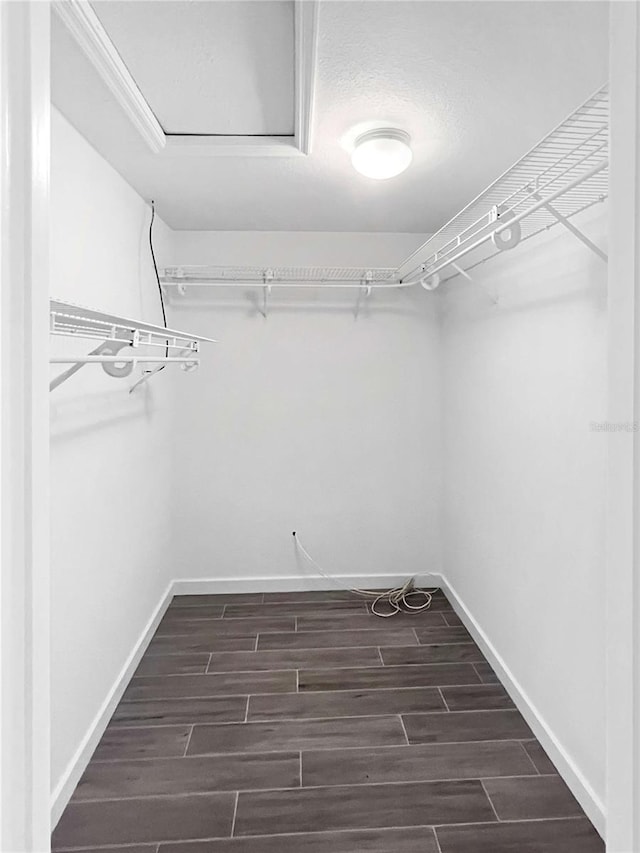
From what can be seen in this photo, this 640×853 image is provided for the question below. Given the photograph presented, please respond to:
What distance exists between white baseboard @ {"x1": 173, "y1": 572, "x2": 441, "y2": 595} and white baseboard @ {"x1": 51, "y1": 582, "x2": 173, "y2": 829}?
19.8 inches

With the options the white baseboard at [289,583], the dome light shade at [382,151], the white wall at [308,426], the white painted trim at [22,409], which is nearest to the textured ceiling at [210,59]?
the dome light shade at [382,151]

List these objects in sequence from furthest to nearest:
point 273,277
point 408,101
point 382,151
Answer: point 273,277 → point 382,151 → point 408,101

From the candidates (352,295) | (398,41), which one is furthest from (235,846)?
(352,295)

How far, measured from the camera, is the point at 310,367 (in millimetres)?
3703

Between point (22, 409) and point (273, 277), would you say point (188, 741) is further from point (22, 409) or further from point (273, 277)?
point (273, 277)

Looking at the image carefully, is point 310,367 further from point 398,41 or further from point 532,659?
point 398,41

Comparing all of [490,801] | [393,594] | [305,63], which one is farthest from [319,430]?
[305,63]

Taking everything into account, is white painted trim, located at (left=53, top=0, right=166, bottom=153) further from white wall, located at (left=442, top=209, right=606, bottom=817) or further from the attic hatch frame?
white wall, located at (left=442, top=209, right=606, bottom=817)

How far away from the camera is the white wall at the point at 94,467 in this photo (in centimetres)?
189

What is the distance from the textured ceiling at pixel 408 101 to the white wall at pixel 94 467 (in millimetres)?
212

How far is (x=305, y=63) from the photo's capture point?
160 centimetres

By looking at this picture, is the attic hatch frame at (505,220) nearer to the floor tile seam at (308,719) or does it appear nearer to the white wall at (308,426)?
the white wall at (308,426)

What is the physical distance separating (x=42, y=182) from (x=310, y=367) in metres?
3.06

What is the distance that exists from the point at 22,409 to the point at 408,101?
166 cm
